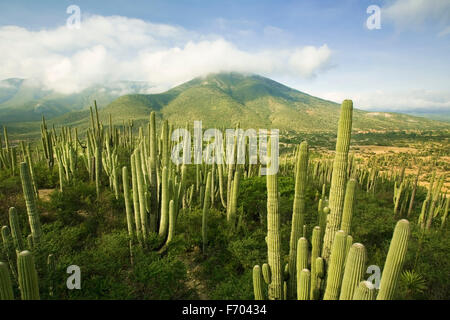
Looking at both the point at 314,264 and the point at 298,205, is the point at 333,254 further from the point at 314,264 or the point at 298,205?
the point at 298,205

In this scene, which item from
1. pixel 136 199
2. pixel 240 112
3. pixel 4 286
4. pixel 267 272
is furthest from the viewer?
pixel 240 112

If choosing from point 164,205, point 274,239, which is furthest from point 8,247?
point 274,239

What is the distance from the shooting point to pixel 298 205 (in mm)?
4648

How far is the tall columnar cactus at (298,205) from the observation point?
448 cm

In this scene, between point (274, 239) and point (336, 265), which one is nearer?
point (336, 265)

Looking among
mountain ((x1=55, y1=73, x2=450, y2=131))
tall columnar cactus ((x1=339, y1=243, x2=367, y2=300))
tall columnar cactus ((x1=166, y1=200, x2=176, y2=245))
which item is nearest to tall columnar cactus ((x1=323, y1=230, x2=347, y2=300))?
tall columnar cactus ((x1=339, y1=243, x2=367, y2=300))

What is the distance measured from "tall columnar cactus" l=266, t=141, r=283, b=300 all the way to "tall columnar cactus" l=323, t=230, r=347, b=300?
108 centimetres

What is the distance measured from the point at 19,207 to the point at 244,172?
10.8m

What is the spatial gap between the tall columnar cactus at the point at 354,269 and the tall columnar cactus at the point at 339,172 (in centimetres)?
118

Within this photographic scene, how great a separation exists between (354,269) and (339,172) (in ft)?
5.47

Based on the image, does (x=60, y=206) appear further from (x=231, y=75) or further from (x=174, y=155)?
(x=231, y=75)
